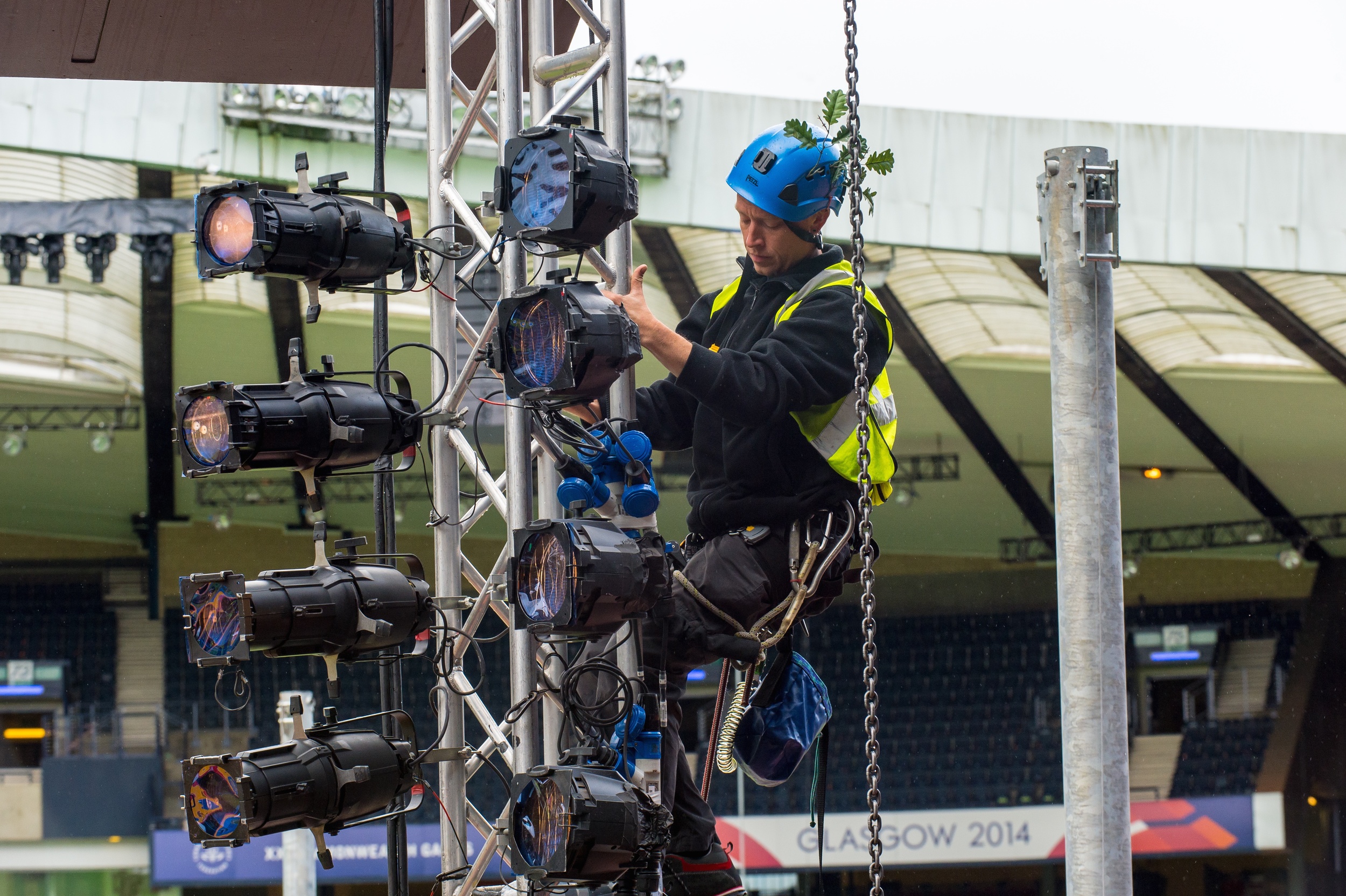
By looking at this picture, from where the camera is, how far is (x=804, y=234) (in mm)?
3336

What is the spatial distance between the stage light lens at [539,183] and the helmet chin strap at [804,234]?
26.3 inches

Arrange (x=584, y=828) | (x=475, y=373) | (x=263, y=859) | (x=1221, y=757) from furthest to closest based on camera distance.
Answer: (x=1221, y=757) → (x=263, y=859) → (x=475, y=373) → (x=584, y=828)

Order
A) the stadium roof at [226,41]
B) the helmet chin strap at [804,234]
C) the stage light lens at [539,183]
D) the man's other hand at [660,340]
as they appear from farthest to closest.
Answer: the stadium roof at [226,41] → the helmet chin strap at [804,234] → the man's other hand at [660,340] → the stage light lens at [539,183]

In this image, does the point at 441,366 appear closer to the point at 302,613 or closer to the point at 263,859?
the point at 302,613

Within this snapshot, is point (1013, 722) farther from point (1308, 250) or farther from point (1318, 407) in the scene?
point (1308, 250)

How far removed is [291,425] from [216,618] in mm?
427

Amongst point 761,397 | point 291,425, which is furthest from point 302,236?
point 761,397

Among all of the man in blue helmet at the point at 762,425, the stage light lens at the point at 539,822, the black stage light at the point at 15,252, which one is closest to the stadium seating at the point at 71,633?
the black stage light at the point at 15,252

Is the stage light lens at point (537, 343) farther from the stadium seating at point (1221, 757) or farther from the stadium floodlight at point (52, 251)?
the stadium seating at point (1221, 757)

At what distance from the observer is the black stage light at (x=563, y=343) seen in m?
2.77

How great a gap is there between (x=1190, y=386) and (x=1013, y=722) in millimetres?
5390

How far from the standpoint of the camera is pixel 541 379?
9.38 feet

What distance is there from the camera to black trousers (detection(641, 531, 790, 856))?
3117mm

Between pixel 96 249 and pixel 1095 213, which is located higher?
pixel 96 249
